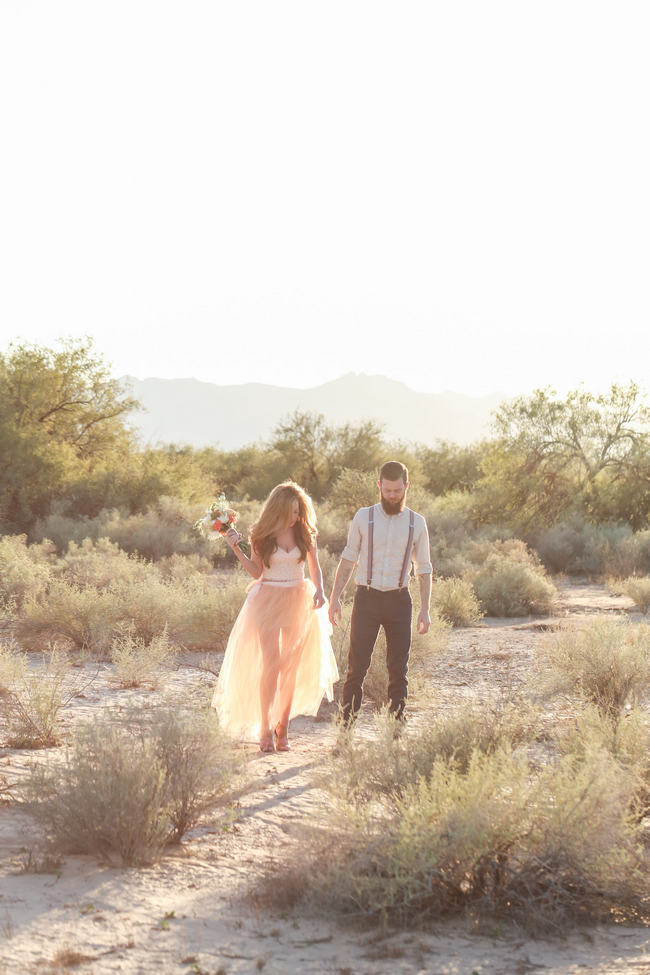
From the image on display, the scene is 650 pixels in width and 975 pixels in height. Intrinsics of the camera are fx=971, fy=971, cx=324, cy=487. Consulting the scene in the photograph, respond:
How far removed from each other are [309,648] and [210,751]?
205cm

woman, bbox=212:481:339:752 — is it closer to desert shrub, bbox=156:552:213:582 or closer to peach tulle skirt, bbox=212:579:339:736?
peach tulle skirt, bbox=212:579:339:736

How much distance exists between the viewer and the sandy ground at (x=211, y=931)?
3715 mm

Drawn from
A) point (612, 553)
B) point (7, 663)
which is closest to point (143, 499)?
point (612, 553)

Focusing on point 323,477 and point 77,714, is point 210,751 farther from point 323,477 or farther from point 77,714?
point 323,477

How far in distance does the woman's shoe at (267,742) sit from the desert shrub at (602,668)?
8.60 feet

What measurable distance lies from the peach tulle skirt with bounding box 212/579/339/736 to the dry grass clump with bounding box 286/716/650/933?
2589 mm

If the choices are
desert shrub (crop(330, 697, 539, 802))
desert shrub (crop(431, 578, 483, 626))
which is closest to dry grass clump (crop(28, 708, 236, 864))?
desert shrub (crop(330, 697, 539, 802))

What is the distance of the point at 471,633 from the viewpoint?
13875 mm

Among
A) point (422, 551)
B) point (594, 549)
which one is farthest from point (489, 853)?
point (594, 549)

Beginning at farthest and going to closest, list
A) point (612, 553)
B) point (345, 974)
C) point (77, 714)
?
1. point (612, 553)
2. point (77, 714)
3. point (345, 974)

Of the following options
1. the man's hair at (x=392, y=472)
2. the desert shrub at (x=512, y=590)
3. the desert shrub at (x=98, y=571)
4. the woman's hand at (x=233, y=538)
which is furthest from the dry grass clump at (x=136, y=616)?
the man's hair at (x=392, y=472)

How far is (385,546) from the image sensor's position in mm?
6406

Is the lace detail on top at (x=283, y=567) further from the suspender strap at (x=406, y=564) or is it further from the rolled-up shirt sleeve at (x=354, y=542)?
the suspender strap at (x=406, y=564)

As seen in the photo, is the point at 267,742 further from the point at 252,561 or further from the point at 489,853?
the point at 489,853
